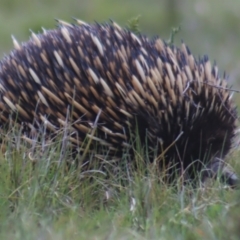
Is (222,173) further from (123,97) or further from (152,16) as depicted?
(152,16)

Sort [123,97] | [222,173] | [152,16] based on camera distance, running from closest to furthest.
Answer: [222,173]
[123,97]
[152,16]

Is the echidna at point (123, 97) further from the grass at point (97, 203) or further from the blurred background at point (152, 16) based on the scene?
the blurred background at point (152, 16)

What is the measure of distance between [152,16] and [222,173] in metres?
8.05

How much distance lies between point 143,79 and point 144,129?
0.30 metres

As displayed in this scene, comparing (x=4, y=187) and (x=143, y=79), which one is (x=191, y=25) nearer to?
(x=143, y=79)

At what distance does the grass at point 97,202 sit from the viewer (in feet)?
11.6

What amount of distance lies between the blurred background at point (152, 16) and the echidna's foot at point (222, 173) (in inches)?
255

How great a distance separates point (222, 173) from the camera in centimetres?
455

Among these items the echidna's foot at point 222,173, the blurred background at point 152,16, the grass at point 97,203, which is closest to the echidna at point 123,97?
the echidna's foot at point 222,173

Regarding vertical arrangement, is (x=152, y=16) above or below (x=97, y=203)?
above

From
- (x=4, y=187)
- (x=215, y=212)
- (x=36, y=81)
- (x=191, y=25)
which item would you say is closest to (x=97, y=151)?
(x=36, y=81)

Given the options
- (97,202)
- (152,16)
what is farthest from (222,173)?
(152,16)

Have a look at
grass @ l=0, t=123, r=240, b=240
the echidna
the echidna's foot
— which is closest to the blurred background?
the echidna

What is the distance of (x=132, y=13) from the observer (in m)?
12.4
